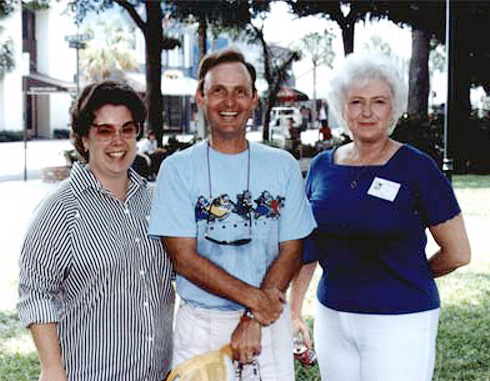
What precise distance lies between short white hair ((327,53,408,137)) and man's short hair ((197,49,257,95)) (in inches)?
17.7

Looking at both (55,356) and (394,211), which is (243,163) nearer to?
(394,211)

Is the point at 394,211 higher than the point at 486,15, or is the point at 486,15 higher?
the point at 486,15

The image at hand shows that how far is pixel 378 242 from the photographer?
115 inches

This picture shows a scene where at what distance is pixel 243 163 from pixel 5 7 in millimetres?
21938

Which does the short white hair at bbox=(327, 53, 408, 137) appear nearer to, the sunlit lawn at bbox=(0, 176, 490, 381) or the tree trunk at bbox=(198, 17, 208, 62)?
the sunlit lawn at bbox=(0, 176, 490, 381)

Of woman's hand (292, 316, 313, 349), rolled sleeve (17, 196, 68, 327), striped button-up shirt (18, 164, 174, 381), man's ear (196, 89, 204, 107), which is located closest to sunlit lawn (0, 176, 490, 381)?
woman's hand (292, 316, 313, 349)

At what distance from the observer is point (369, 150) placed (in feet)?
10.1

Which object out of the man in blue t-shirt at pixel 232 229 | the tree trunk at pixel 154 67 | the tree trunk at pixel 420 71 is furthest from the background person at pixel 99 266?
the tree trunk at pixel 420 71

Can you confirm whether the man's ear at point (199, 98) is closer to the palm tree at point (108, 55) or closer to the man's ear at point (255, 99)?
the man's ear at point (255, 99)

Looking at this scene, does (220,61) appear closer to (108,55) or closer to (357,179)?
(357,179)

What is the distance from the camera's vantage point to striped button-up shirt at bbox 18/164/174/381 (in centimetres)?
254

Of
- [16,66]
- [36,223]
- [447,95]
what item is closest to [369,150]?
[36,223]

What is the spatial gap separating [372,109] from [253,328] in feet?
3.29

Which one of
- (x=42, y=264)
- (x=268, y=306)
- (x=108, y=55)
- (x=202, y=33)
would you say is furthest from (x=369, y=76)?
(x=108, y=55)
